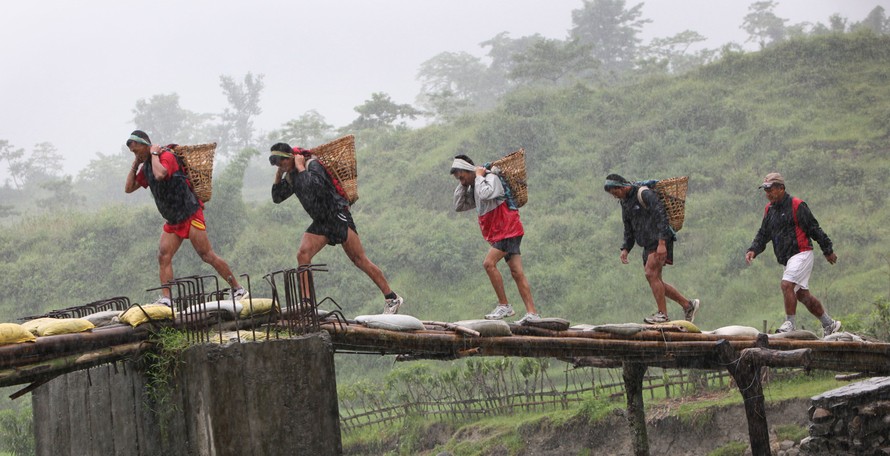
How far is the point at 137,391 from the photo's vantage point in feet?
20.1

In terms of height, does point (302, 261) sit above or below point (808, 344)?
above

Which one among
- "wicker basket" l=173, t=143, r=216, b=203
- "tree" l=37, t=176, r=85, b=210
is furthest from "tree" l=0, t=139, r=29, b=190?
"wicker basket" l=173, t=143, r=216, b=203

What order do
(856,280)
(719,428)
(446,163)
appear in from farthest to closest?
(446,163) < (856,280) < (719,428)

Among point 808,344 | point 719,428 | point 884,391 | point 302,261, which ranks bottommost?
A: point 719,428

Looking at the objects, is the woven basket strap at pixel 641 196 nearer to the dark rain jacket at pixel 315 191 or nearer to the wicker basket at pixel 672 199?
the wicker basket at pixel 672 199

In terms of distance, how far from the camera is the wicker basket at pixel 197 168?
25.6 feet

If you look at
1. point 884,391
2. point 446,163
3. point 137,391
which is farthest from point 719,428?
point 446,163

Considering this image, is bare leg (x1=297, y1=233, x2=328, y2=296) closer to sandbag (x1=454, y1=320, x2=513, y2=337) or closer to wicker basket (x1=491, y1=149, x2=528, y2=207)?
sandbag (x1=454, y1=320, x2=513, y2=337)

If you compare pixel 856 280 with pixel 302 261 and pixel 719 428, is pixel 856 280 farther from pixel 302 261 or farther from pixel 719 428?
pixel 302 261

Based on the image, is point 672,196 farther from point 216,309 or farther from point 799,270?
point 216,309

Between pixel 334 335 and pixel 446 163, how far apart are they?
27.5 meters

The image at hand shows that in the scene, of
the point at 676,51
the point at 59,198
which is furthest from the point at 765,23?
the point at 59,198

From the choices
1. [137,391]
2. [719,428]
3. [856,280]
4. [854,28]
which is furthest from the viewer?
[854,28]

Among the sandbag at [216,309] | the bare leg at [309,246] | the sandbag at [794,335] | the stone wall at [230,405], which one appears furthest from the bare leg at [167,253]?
the sandbag at [794,335]
